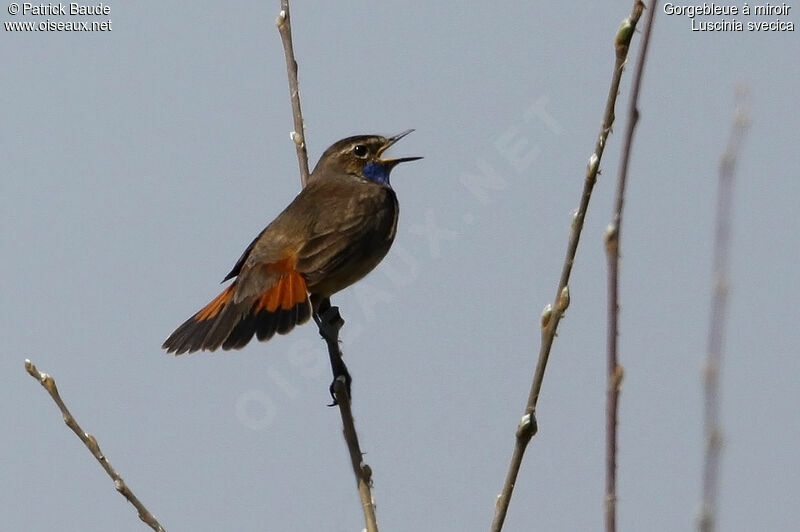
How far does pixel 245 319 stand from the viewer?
5.53 meters

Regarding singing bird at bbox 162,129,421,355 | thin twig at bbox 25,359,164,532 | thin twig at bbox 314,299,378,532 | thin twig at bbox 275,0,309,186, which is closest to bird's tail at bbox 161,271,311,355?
singing bird at bbox 162,129,421,355

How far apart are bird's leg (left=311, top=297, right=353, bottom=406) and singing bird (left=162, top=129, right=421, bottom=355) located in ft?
0.20

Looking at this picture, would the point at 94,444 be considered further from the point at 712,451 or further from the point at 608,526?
the point at 712,451

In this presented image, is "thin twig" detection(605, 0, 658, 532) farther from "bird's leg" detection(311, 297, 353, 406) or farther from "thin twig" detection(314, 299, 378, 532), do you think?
"bird's leg" detection(311, 297, 353, 406)

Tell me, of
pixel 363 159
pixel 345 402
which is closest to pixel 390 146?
pixel 363 159

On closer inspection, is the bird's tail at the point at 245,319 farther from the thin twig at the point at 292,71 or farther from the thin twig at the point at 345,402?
the thin twig at the point at 292,71

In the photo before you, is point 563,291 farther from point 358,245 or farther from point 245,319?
point 358,245

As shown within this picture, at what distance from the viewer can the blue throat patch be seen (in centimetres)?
692

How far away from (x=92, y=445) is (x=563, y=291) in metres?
1.45

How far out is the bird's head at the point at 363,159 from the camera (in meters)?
6.93

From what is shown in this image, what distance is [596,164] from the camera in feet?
7.32

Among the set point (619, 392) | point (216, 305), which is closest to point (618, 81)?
point (619, 392)

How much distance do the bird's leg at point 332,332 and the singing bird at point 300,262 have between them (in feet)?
0.20

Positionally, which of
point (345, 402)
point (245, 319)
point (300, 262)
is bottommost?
point (345, 402)
